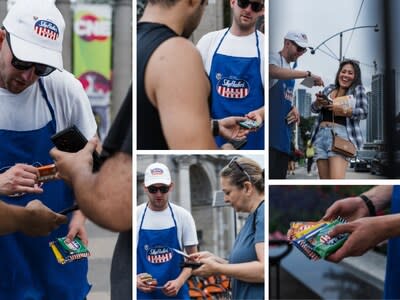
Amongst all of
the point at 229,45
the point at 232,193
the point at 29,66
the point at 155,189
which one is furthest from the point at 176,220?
the point at 29,66

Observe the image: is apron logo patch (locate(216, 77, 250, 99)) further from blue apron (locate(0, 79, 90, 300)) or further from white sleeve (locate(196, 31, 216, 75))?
blue apron (locate(0, 79, 90, 300))

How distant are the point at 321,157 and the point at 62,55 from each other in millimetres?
1231

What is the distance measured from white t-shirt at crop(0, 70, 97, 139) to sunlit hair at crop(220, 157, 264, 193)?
617mm

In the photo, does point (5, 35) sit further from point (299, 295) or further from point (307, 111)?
point (299, 295)

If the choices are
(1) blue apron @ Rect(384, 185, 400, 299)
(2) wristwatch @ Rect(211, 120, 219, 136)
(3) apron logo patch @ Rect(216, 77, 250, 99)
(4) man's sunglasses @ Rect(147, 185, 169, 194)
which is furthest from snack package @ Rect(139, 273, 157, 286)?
(1) blue apron @ Rect(384, 185, 400, 299)

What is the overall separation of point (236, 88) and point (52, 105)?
0.81m

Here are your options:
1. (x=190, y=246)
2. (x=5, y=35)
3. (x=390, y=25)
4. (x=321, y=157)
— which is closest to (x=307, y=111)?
(x=321, y=157)

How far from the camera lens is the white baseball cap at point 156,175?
3.59 meters

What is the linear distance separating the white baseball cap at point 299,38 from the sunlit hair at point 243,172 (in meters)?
0.56

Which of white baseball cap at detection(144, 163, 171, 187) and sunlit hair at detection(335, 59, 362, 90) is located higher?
sunlit hair at detection(335, 59, 362, 90)

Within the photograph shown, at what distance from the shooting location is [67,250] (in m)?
3.64

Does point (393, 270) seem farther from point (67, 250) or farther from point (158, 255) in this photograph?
point (67, 250)

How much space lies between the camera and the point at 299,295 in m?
4.79

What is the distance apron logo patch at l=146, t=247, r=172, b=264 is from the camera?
3652mm
